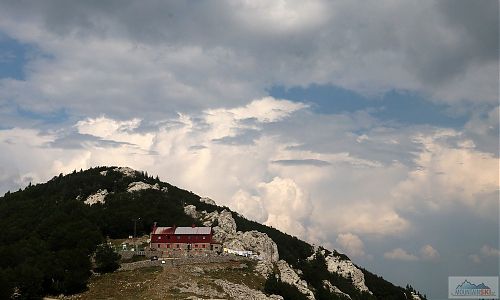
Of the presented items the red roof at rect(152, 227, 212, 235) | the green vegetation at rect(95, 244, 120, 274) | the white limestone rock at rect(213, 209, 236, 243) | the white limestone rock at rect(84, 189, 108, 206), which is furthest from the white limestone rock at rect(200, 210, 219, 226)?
the green vegetation at rect(95, 244, 120, 274)

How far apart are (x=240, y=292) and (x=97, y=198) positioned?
373 ft

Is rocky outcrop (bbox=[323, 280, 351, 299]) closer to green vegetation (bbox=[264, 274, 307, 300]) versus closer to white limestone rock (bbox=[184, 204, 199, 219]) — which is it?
green vegetation (bbox=[264, 274, 307, 300])

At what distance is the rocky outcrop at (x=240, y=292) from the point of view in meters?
91.9

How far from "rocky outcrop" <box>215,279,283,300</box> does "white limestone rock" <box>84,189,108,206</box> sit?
4022 inches

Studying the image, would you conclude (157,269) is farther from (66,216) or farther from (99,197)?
(99,197)

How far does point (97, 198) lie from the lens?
631 feet

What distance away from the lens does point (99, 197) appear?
193 m

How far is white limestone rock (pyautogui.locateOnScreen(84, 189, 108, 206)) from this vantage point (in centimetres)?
18950

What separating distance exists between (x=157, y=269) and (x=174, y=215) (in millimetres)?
63287

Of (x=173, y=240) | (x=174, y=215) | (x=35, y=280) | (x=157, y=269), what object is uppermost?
(x=174, y=215)

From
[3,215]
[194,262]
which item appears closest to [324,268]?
[194,262]

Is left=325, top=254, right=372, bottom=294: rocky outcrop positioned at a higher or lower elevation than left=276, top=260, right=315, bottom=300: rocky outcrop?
higher

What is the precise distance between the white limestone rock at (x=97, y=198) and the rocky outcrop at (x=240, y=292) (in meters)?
102

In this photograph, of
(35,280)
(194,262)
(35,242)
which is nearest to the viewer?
(35,280)
